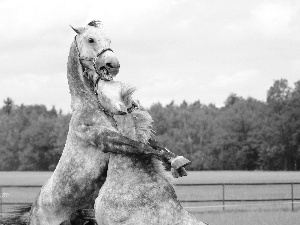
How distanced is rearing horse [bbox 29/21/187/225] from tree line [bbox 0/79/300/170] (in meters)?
72.7

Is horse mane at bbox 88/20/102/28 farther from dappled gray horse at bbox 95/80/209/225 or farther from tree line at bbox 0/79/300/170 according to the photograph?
tree line at bbox 0/79/300/170

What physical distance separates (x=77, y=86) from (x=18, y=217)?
5.22 ft

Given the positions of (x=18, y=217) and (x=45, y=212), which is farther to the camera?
(x=18, y=217)

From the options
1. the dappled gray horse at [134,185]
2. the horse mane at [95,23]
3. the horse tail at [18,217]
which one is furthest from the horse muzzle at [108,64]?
the horse tail at [18,217]

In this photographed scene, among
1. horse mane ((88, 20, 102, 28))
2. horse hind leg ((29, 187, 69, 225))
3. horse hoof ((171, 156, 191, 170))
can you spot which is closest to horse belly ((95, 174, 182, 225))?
horse hoof ((171, 156, 191, 170))

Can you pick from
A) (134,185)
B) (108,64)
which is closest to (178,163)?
(134,185)

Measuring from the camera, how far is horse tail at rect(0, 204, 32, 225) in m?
6.24

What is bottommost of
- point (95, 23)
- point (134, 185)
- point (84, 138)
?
point (134, 185)

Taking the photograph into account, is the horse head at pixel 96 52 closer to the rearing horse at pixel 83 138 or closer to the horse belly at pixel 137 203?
the rearing horse at pixel 83 138

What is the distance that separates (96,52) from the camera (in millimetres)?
5285

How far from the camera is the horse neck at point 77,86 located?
218 inches

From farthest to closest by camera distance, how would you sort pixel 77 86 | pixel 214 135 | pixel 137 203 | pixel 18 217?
pixel 214 135, pixel 18 217, pixel 77 86, pixel 137 203

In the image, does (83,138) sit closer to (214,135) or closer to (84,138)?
(84,138)

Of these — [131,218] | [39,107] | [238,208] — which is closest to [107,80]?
[131,218]
